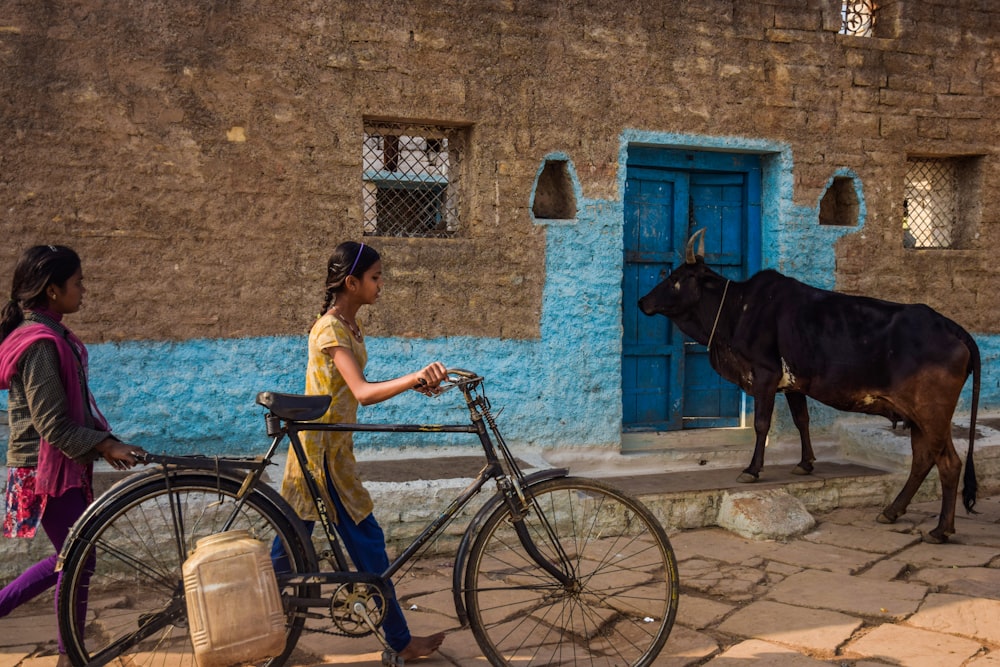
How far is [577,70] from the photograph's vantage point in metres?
6.21

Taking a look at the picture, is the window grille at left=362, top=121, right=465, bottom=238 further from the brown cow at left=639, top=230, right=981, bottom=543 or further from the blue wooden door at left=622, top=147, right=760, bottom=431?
the brown cow at left=639, top=230, right=981, bottom=543

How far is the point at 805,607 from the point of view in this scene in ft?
13.6

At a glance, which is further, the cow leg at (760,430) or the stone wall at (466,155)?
the cow leg at (760,430)

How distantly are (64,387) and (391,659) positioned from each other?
4.78 feet

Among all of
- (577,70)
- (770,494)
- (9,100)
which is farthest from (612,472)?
(9,100)

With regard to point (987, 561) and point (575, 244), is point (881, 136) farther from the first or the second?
point (987, 561)

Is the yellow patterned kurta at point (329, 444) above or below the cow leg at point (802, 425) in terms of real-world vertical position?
above

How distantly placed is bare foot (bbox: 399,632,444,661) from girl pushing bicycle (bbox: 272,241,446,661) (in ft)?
0.05

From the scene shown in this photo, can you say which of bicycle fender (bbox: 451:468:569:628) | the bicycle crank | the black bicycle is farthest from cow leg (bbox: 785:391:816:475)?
the bicycle crank

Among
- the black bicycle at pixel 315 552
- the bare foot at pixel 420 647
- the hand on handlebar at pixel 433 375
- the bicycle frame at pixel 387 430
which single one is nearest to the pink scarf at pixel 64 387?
the black bicycle at pixel 315 552

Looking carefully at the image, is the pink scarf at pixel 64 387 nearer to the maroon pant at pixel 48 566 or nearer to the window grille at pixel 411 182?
the maroon pant at pixel 48 566

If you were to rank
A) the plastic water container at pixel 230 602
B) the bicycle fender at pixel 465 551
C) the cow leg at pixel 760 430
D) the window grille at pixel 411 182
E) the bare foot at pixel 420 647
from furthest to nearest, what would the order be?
the window grille at pixel 411 182, the cow leg at pixel 760 430, the bare foot at pixel 420 647, the bicycle fender at pixel 465 551, the plastic water container at pixel 230 602

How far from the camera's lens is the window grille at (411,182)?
605 cm

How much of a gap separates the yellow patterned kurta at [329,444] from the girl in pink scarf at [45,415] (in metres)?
0.55
